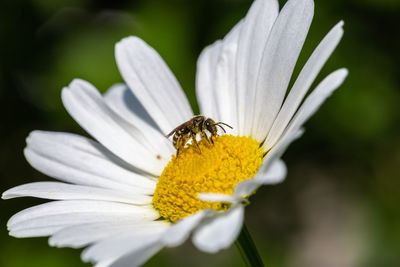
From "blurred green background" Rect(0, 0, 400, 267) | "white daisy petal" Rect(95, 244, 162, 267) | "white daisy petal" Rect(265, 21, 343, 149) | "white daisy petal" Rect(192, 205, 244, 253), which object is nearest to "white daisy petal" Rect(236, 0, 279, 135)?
"white daisy petal" Rect(265, 21, 343, 149)

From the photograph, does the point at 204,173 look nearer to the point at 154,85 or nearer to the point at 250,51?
the point at 250,51

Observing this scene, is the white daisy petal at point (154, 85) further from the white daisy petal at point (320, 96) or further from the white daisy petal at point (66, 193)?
the white daisy petal at point (320, 96)

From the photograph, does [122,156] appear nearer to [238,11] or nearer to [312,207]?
[238,11]

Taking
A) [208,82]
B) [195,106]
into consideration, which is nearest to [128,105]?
[208,82]

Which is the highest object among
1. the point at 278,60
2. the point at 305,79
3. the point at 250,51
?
the point at 250,51

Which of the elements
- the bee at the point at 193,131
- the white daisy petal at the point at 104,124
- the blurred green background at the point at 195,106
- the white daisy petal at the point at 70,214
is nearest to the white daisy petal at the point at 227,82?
the bee at the point at 193,131

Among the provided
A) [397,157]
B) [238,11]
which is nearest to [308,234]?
[397,157]
